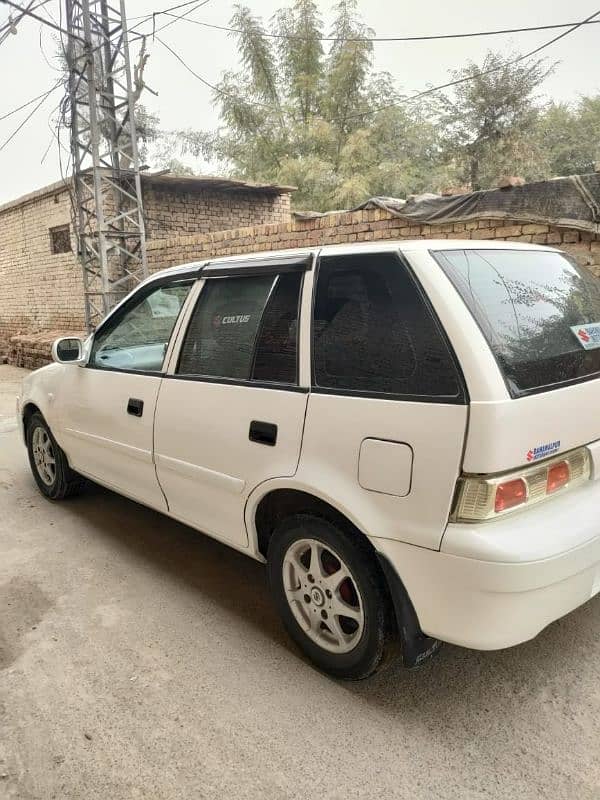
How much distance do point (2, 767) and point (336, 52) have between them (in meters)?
21.7

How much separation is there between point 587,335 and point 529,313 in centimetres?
32

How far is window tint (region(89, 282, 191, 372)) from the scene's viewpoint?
9.43ft

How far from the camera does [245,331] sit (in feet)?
7.82

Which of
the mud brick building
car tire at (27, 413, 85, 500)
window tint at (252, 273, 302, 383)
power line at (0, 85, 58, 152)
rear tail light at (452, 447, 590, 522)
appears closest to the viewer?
rear tail light at (452, 447, 590, 522)

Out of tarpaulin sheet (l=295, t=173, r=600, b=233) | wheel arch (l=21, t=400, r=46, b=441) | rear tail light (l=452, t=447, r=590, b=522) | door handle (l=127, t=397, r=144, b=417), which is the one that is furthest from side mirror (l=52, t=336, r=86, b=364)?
tarpaulin sheet (l=295, t=173, r=600, b=233)

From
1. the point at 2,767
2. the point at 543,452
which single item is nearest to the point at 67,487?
the point at 2,767

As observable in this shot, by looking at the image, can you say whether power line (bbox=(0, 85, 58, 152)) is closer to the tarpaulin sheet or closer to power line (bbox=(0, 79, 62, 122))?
power line (bbox=(0, 79, 62, 122))

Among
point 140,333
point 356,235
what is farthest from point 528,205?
point 140,333

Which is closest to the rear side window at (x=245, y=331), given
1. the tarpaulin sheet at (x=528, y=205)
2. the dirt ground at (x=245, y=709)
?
the dirt ground at (x=245, y=709)

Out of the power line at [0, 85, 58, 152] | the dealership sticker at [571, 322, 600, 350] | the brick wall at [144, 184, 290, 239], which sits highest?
the power line at [0, 85, 58, 152]

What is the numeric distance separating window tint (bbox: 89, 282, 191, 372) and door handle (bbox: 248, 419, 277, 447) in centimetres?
87

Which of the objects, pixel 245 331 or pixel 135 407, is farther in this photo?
pixel 135 407

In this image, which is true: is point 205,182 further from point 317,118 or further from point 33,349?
point 317,118

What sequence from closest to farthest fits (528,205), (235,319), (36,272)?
1. (235,319)
2. (528,205)
3. (36,272)
